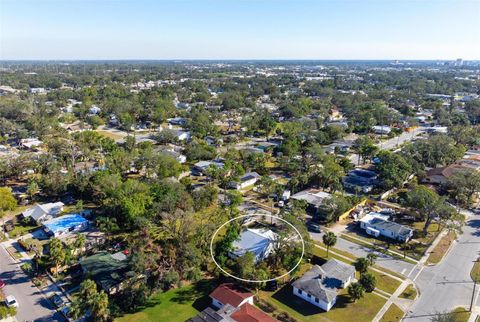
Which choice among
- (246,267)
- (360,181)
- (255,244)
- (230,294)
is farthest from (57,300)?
(360,181)

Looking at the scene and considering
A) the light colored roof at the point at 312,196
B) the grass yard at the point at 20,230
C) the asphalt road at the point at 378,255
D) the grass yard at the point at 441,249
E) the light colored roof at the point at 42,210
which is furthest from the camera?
the light colored roof at the point at 312,196

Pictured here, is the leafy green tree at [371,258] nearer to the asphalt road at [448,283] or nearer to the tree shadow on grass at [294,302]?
the asphalt road at [448,283]

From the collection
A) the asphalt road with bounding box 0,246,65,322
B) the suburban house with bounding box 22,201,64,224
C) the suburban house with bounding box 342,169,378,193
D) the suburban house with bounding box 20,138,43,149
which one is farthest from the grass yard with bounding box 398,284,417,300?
the suburban house with bounding box 20,138,43,149

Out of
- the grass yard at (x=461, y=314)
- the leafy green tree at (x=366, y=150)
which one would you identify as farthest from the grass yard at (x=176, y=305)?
the leafy green tree at (x=366, y=150)

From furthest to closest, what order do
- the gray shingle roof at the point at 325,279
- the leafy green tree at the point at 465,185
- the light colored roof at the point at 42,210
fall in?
1. the leafy green tree at the point at 465,185
2. the light colored roof at the point at 42,210
3. the gray shingle roof at the point at 325,279

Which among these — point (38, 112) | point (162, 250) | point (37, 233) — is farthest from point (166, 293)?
point (38, 112)

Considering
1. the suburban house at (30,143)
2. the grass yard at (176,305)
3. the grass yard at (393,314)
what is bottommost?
the grass yard at (393,314)
